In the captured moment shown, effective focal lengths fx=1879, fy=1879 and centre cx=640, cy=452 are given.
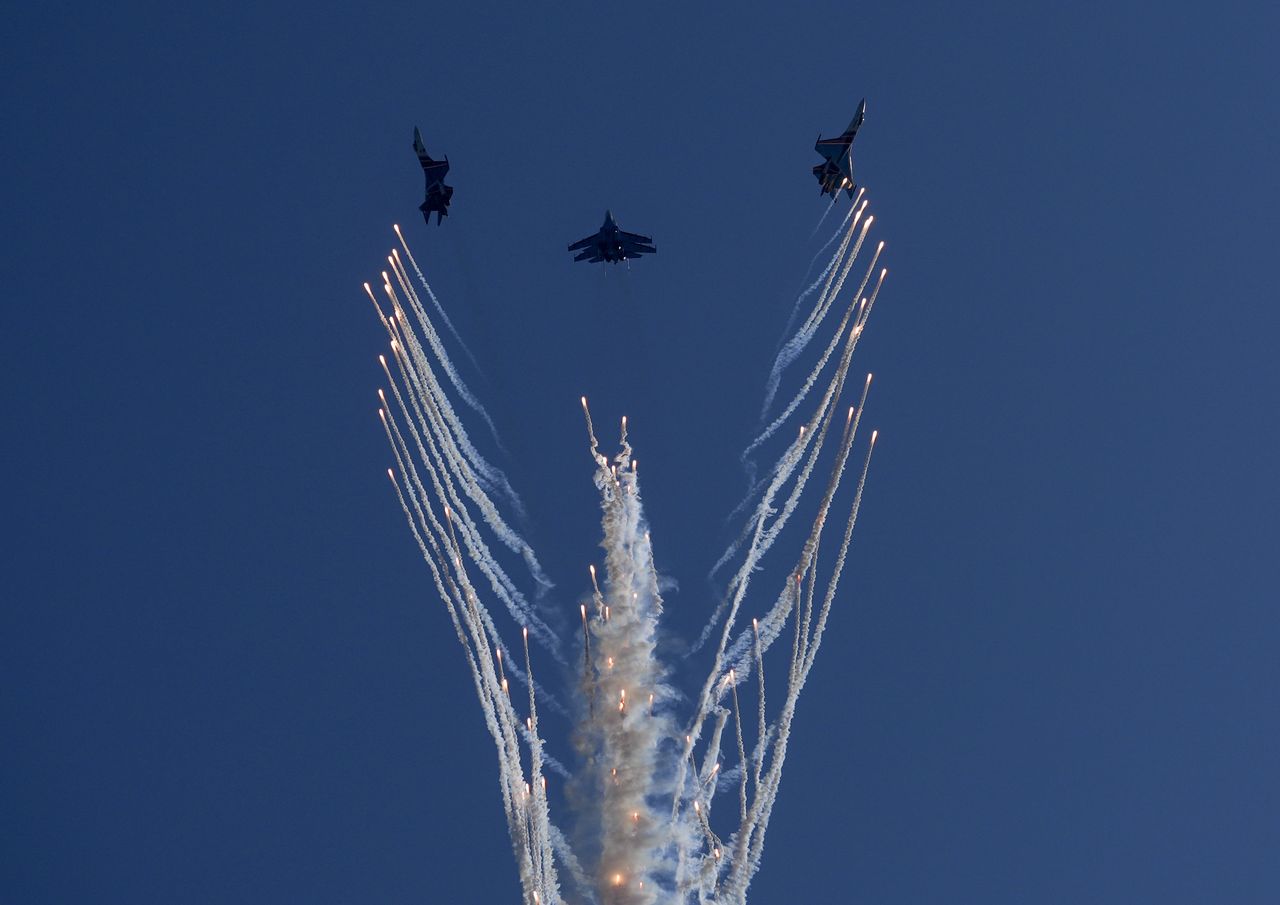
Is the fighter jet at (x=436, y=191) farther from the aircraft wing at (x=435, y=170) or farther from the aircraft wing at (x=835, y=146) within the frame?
the aircraft wing at (x=835, y=146)

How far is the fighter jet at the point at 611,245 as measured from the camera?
73875 mm

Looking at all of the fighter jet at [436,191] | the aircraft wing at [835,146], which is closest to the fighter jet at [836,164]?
the aircraft wing at [835,146]

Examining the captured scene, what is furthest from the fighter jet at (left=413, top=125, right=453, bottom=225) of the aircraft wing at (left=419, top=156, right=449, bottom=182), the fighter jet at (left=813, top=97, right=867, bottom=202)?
the fighter jet at (left=813, top=97, right=867, bottom=202)

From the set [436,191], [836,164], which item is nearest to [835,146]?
[836,164]

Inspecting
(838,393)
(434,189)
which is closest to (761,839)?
(838,393)

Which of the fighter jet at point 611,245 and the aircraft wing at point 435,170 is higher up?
the aircraft wing at point 435,170

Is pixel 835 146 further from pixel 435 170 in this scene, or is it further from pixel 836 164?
pixel 435 170

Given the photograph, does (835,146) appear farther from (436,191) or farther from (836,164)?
(436,191)

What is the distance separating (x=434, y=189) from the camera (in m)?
73.6

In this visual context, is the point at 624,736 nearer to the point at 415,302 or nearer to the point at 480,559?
the point at 480,559

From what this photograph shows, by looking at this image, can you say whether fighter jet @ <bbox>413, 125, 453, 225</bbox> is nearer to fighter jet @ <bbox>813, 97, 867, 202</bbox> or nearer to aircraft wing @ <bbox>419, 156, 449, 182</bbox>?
aircraft wing @ <bbox>419, 156, 449, 182</bbox>

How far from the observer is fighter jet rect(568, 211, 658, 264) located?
73875 millimetres

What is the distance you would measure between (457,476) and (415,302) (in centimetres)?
771

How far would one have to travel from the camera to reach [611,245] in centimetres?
7388
